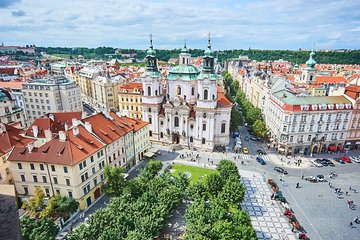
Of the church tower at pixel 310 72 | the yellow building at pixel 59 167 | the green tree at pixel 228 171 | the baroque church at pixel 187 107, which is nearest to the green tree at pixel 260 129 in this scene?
the baroque church at pixel 187 107

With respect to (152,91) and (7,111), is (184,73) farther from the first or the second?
(7,111)

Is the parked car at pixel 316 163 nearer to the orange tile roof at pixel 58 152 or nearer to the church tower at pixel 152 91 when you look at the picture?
the church tower at pixel 152 91

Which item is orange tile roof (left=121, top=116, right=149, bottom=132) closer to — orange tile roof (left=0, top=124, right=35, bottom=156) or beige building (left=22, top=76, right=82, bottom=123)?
orange tile roof (left=0, top=124, right=35, bottom=156)

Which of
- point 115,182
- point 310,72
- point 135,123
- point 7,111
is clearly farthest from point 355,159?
point 7,111

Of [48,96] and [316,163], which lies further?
[48,96]

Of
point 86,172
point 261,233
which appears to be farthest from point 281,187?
point 86,172

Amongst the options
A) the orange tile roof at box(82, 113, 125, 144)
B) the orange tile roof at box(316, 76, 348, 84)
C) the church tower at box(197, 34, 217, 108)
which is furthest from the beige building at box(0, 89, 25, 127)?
the orange tile roof at box(316, 76, 348, 84)

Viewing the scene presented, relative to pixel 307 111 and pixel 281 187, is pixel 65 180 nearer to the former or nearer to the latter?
pixel 281 187
